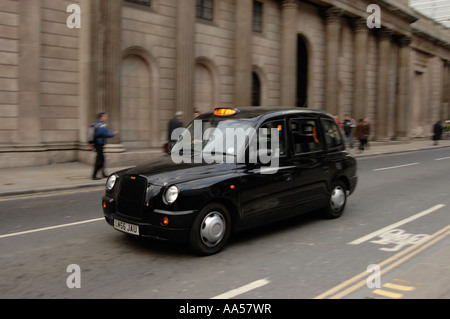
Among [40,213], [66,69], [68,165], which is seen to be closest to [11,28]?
[66,69]

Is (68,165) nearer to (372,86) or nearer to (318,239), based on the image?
(318,239)

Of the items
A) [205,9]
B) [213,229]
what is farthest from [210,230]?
[205,9]

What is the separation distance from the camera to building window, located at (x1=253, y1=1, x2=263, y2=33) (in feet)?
73.2

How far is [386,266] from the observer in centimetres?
498

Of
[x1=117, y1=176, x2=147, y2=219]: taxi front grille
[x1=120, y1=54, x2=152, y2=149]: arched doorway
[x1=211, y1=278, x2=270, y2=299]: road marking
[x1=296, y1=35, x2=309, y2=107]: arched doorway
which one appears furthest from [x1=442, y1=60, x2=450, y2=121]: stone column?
[x1=211, y1=278, x2=270, y2=299]: road marking

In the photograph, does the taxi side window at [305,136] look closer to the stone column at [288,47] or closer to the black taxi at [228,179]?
the black taxi at [228,179]

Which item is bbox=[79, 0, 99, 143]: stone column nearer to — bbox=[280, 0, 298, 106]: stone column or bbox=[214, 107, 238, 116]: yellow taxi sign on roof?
bbox=[214, 107, 238, 116]: yellow taxi sign on roof

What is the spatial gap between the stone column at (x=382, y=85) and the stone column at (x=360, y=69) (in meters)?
3.19

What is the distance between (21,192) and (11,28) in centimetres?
628

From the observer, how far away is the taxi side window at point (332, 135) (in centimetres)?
723

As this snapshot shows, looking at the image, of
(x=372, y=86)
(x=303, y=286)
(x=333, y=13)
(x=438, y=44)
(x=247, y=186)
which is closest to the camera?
(x=303, y=286)

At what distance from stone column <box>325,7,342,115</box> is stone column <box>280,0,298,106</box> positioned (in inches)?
163

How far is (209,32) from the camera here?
19375 mm
